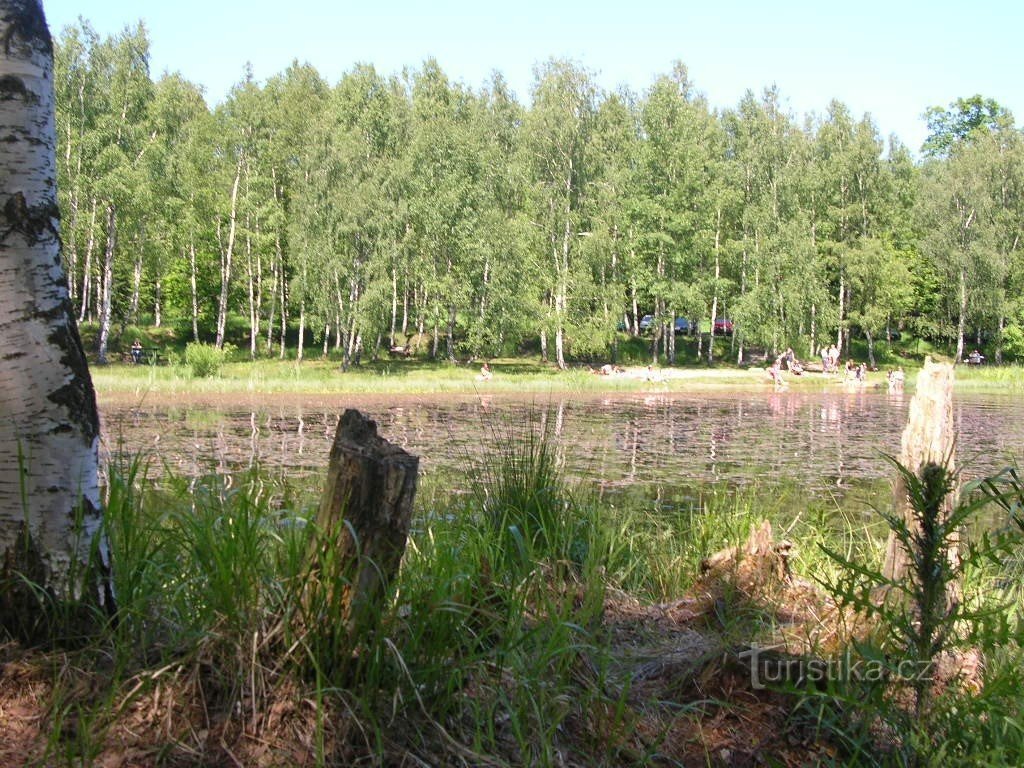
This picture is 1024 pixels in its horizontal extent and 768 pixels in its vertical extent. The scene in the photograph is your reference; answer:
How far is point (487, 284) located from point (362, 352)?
6.25 meters

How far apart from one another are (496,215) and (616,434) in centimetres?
1870

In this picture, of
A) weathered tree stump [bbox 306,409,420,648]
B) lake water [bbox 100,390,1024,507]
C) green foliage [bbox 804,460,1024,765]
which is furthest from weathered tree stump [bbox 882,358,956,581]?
weathered tree stump [bbox 306,409,420,648]

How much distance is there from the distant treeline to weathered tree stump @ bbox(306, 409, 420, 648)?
27.9 meters

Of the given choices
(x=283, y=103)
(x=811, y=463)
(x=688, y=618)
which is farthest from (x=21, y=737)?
(x=283, y=103)

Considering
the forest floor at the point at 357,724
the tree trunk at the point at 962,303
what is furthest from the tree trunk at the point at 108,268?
the tree trunk at the point at 962,303

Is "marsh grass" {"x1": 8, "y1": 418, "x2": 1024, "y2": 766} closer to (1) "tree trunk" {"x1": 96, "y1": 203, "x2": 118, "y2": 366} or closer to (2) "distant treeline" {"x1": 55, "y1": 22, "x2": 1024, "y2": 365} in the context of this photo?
(2) "distant treeline" {"x1": 55, "y1": 22, "x2": 1024, "y2": 365}

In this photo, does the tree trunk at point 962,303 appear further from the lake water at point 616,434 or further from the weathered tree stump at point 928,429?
the weathered tree stump at point 928,429

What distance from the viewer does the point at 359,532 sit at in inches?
92.9

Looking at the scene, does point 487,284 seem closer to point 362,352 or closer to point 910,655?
point 362,352

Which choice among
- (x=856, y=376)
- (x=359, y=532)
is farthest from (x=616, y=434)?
(x=856, y=376)

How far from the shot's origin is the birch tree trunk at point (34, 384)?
7.69ft

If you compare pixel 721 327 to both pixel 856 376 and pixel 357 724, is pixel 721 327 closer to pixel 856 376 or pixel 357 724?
pixel 856 376

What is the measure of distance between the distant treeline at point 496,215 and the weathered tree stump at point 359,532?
91.6 ft

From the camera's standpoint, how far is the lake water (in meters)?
11.1
